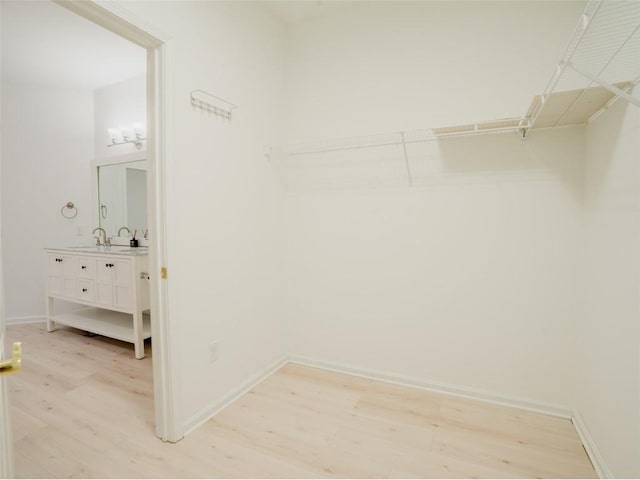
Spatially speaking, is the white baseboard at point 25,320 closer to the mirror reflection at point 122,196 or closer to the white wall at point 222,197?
the mirror reflection at point 122,196

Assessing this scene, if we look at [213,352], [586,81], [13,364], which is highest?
[586,81]

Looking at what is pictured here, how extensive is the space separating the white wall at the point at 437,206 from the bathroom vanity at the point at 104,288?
133cm

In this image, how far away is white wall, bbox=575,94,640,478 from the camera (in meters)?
1.31

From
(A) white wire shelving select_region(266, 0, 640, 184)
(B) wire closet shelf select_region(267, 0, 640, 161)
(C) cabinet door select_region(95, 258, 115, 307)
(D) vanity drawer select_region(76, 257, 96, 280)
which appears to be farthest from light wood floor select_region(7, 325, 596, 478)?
(B) wire closet shelf select_region(267, 0, 640, 161)

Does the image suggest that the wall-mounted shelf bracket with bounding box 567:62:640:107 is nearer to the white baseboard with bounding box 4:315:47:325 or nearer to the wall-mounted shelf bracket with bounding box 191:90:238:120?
the wall-mounted shelf bracket with bounding box 191:90:238:120

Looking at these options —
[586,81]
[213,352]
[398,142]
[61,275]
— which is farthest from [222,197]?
[61,275]

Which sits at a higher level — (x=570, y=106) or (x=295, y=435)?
(x=570, y=106)

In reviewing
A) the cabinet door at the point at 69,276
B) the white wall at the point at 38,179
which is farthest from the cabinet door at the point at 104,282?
the white wall at the point at 38,179

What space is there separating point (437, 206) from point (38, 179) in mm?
4471

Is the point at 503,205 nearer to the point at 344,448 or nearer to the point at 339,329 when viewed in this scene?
the point at 339,329

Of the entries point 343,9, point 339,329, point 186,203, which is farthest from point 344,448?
point 343,9

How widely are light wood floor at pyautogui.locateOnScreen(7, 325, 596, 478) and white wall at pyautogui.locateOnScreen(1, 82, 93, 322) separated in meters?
1.94

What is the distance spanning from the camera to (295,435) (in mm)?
1809

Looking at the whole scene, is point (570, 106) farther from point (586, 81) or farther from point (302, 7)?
point (302, 7)
